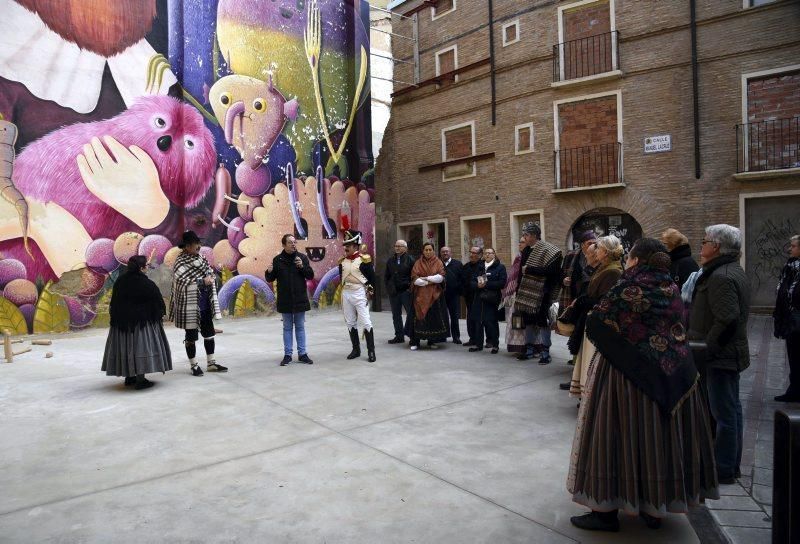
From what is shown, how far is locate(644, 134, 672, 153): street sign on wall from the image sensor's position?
1568 centimetres

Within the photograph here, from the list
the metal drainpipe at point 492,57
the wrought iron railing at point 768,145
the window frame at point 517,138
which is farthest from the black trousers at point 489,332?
the metal drainpipe at point 492,57

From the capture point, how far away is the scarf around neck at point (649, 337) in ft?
9.64

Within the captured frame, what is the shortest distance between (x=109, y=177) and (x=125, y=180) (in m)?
0.34

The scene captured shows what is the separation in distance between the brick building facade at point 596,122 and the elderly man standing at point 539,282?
952cm

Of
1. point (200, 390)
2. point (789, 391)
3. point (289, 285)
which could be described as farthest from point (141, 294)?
point (789, 391)

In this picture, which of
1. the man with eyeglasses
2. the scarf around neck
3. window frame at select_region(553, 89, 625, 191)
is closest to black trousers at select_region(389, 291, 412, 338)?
the man with eyeglasses

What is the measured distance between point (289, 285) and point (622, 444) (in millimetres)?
5885

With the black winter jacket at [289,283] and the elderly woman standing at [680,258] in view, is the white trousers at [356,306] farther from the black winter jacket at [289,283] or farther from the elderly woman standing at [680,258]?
the elderly woman standing at [680,258]

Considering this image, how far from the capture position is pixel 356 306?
8391 mm

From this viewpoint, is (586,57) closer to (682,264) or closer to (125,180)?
(125,180)

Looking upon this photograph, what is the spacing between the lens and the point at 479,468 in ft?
13.4

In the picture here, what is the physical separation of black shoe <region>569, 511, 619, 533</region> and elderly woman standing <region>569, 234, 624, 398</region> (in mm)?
1923

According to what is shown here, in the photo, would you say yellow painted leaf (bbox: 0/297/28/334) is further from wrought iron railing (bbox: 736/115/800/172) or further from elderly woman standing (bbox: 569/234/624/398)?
wrought iron railing (bbox: 736/115/800/172)

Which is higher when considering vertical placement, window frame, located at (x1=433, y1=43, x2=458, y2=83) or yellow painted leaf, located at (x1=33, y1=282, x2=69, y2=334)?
window frame, located at (x1=433, y1=43, x2=458, y2=83)
